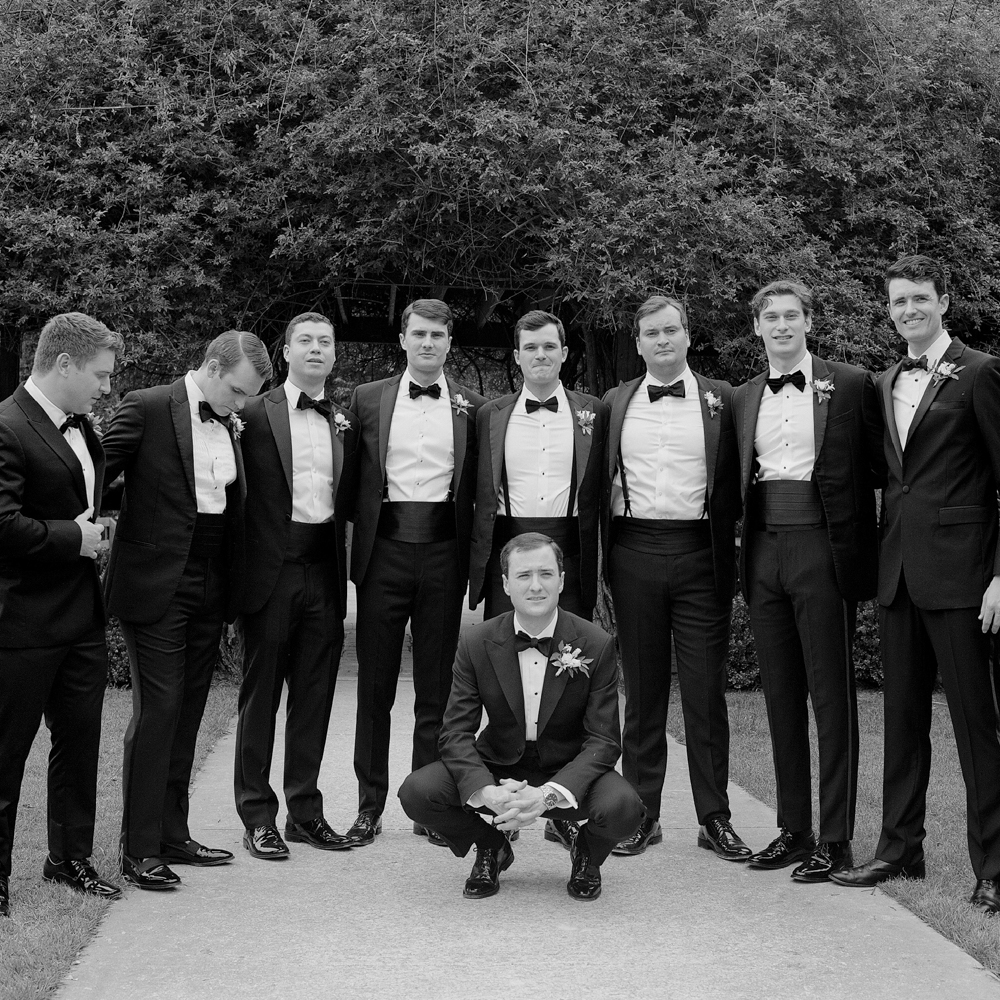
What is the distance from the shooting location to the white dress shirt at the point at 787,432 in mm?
4746

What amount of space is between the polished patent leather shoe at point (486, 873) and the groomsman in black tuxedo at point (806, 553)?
39.8 inches

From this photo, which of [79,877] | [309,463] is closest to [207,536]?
[309,463]

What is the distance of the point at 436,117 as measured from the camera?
27.2 ft

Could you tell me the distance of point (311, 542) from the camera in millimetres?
4992

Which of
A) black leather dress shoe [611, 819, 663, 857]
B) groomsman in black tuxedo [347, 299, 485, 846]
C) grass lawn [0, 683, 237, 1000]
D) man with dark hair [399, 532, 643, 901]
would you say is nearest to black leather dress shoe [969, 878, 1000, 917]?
man with dark hair [399, 532, 643, 901]

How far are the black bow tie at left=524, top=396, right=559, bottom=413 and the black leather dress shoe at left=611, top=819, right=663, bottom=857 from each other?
5.76 ft

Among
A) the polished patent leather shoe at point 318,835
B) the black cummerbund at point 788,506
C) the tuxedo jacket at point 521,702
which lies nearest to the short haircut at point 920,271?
the black cummerbund at point 788,506

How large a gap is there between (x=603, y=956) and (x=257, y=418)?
2.53m

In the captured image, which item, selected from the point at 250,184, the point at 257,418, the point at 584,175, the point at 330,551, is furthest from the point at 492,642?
the point at 250,184

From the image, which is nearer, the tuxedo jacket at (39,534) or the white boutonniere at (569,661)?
the tuxedo jacket at (39,534)

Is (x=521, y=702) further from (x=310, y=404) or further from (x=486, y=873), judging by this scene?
(x=310, y=404)

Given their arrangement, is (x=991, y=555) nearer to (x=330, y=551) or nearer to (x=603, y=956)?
(x=603, y=956)

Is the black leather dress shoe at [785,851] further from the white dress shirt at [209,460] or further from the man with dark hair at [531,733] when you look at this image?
the white dress shirt at [209,460]

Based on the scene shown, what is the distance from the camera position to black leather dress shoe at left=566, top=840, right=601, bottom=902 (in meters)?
4.25
